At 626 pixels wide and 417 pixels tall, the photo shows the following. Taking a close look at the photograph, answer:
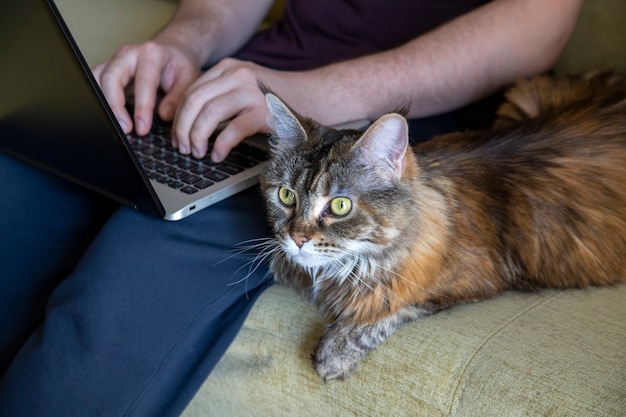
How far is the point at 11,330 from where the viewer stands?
49.3 inches

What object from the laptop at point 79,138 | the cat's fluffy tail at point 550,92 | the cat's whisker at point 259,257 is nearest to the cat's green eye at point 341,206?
the cat's whisker at point 259,257

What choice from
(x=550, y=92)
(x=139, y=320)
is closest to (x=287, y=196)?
(x=139, y=320)

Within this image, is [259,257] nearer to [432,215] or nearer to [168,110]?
[432,215]

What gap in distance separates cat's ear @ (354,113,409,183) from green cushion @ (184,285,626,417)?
260 millimetres

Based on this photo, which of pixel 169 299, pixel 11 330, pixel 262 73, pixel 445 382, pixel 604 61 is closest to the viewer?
pixel 445 382

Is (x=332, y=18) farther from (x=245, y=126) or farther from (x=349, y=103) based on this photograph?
(x=245, y=126)

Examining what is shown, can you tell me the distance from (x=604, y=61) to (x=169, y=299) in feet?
3.86

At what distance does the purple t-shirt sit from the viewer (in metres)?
1.62

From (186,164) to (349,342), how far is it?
0.46m

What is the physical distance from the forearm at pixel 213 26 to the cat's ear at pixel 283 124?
61 centimetres

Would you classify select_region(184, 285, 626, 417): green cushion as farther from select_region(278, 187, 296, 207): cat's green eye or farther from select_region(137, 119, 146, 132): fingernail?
select_region(137, 119, 146, 132): fingernail

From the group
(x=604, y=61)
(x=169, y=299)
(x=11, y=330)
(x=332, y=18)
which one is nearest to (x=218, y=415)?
(x=169, y=299)

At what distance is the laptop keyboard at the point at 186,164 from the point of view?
1210mm

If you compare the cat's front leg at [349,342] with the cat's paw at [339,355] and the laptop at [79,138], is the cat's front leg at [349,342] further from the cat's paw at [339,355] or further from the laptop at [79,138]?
the laptop at [79,138]
